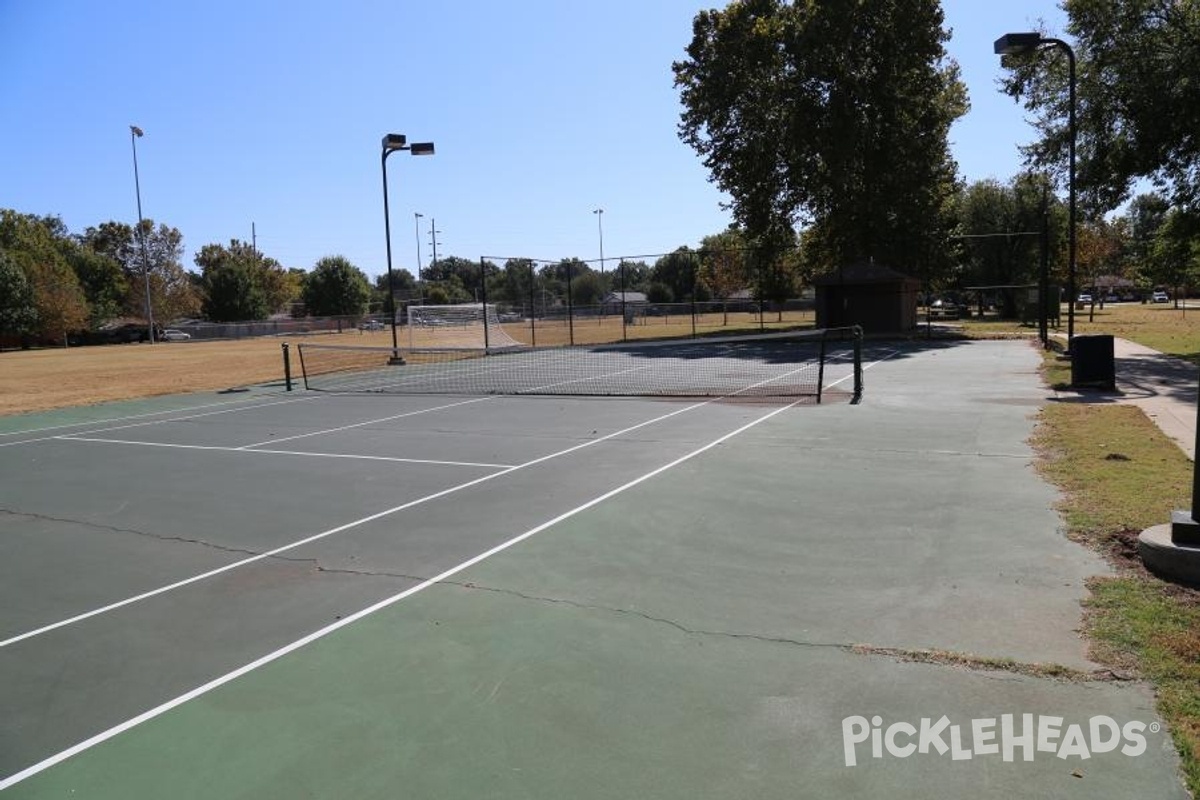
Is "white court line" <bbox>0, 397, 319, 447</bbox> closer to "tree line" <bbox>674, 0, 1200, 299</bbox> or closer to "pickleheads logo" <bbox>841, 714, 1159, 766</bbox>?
"pickleheads logo" <bbox>841, 714, 1159, 766</bbox>

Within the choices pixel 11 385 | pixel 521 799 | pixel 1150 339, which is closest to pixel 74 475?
pixel 521 799

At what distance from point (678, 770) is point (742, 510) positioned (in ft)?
14.4

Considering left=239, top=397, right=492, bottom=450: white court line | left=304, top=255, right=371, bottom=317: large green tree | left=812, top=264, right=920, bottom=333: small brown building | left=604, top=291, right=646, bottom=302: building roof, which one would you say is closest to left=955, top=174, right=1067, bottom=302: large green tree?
left=812, top=264, right=920, bottom=333: small brown building

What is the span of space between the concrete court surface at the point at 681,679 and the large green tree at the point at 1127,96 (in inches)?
788

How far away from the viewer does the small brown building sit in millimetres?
35844

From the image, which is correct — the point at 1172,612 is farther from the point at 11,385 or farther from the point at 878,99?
the point at 878,99

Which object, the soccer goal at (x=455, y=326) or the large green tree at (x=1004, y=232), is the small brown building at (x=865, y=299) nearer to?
the soccer goal at (x=455, y=326)

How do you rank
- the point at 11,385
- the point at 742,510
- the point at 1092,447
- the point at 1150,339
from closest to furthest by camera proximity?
the point at 742,510 → the point at 1092,447 → the point at 11,385 → the point at 1150,339

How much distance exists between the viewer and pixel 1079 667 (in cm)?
406

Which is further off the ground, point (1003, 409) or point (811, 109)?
point (811, 109)

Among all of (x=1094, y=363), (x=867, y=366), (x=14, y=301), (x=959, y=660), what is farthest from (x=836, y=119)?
(x=14, y=301)

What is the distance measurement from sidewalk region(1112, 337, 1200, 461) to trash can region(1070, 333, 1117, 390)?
0.43m

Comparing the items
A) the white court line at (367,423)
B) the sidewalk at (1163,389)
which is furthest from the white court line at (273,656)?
the white court line at (367,423)

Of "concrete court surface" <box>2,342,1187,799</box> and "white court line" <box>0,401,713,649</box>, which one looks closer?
"concrete court surface" <box>2,342,1187,799</box>
